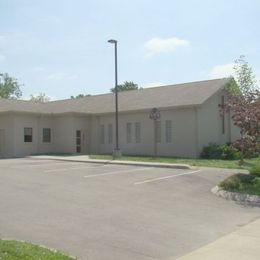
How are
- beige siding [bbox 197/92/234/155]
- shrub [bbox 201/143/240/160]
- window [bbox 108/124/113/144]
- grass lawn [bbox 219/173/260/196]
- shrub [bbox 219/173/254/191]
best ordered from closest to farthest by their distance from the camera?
grass lawn [bbox 219/173/260/196] → shrub [bbox 219/173/254/191] → shrub [bbox 201/143/240/160] → beige siding [bbox 197/92/234/155] → window [bbox 108/124/113/144]

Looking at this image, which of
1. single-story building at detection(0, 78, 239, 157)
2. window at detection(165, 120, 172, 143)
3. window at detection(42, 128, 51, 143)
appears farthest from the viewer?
window at detection(42, 128, 51, 143)

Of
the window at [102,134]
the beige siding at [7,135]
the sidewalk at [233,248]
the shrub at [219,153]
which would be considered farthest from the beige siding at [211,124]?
the sidewalk at [233,248]

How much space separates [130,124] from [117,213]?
22.3m

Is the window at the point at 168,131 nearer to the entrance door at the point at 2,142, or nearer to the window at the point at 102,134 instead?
the window at the point at 102,134

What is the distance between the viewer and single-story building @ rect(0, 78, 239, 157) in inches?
1182

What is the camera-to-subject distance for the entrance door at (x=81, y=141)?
117 ft

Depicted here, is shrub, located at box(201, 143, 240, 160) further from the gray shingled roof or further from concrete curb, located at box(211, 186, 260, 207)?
concrete curb, located at box(211, 186, 260, 207)

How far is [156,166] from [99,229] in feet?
44.3

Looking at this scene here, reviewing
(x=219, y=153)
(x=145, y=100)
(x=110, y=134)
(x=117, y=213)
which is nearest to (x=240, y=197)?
(x=117, y=213)

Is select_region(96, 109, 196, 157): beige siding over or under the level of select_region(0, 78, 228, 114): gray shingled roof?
under

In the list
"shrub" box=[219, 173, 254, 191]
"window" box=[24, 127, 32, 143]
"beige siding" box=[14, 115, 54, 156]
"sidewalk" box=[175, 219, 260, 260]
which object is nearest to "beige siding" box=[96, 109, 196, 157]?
"beige siding" box=[14, 115, 54, 156]

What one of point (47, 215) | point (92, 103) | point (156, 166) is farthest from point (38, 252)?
point (92, 103)

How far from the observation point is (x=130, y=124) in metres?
33.2

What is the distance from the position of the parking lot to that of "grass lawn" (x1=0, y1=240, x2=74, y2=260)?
0.57 meters
